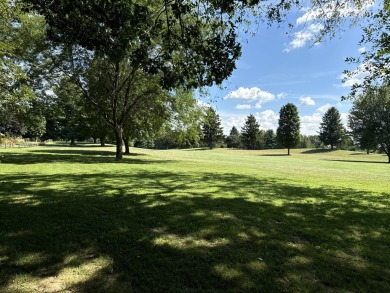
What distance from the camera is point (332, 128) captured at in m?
85.4

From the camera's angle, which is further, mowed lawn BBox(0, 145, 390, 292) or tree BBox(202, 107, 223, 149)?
tree BBox(202, 107, 223, 149)

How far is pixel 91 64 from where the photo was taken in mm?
22719

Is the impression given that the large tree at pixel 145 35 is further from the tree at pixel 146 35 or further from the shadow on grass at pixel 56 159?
the shadow on grass at pixel 56 159

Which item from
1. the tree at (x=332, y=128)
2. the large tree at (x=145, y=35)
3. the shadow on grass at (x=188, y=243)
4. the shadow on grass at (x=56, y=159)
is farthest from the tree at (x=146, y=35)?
the tree at (x=332, y=128)

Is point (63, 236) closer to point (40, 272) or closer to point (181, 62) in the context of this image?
point (40, 272)

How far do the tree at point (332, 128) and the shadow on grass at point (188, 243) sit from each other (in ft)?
274

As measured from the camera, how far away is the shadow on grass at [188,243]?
3758 mm

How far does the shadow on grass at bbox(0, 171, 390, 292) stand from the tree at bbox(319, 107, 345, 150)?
83456 millimetres

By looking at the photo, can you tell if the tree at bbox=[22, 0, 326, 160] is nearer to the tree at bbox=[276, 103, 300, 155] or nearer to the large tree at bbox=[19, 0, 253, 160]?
the large tree at bbox=[19, 0, 253, 160]

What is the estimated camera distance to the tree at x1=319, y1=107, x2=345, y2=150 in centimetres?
8469

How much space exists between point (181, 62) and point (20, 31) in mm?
17321

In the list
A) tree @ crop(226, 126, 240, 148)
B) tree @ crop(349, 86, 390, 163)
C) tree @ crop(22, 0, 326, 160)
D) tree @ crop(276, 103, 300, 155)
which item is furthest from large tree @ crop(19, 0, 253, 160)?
tree @ crop(226, 126, 240, 148)

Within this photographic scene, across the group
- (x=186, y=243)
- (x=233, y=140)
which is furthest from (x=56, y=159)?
(x=233, y=140)

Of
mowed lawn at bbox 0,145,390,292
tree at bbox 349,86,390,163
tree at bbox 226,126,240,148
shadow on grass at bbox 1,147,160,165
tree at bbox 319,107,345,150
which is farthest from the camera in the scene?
tree at bbox 226,126,240,148
